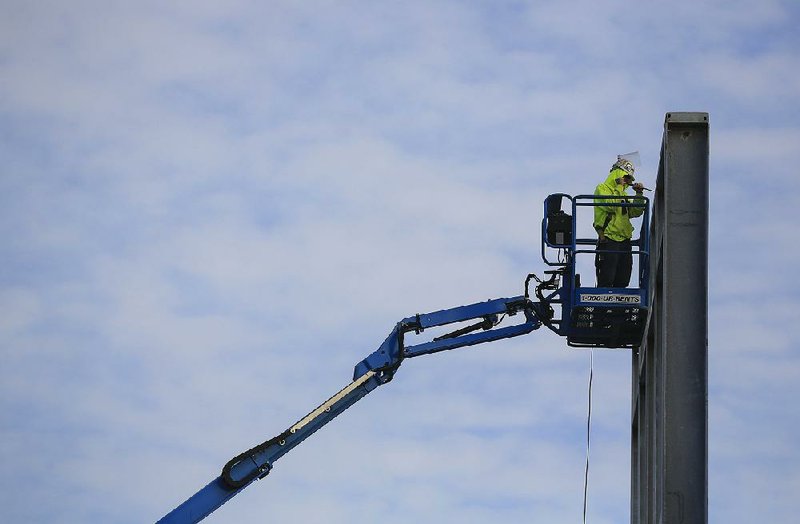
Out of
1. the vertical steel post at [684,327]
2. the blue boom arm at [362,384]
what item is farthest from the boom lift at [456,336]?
the vertical steel post at [684,327]

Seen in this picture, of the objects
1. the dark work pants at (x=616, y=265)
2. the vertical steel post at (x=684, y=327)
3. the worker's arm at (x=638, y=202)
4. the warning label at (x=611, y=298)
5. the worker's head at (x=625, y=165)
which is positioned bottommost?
the vertical steel post at (x=684, y=327)

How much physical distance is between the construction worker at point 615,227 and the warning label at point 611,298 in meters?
0.45

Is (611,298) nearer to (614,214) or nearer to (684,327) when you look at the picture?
(614,214)

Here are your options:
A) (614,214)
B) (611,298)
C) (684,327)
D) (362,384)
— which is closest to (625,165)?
(614,214)

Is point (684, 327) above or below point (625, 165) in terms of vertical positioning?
below

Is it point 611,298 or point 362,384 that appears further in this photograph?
point 362,384

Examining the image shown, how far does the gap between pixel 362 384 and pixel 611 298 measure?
384 centimetres

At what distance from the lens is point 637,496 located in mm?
20406

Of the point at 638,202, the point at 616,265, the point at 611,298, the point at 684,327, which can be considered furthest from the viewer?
the point at 616,265

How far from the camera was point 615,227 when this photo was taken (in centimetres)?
1956

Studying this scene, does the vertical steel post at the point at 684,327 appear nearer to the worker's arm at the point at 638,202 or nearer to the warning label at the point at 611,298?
the warning label at the point at 611,298

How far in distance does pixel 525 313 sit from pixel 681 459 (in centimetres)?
735

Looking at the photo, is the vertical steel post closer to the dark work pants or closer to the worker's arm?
the worker's arm

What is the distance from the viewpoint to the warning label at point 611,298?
61.2ft
